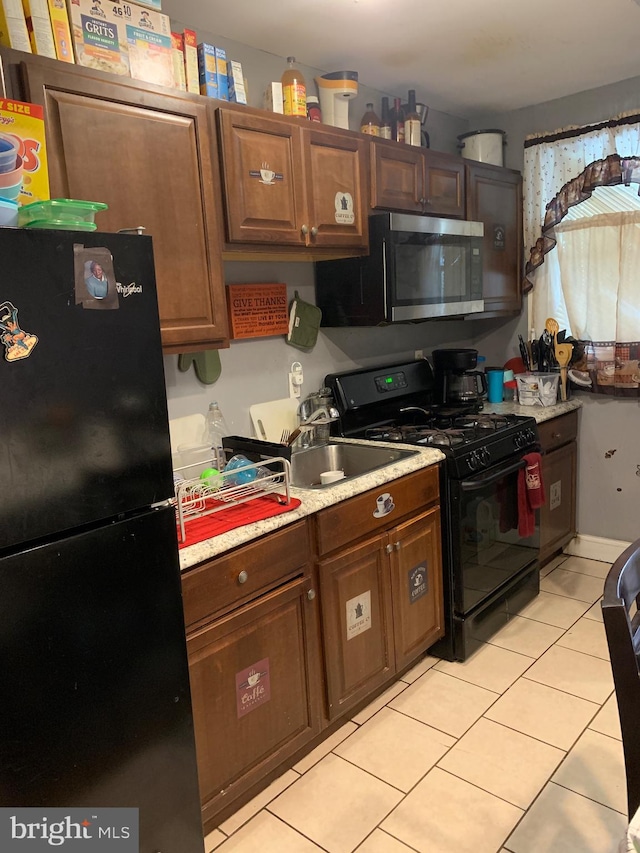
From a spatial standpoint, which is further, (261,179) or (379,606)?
(379,606)

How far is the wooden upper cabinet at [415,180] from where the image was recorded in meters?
2.50

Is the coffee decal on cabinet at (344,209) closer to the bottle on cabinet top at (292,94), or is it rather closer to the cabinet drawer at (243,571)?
the bottle on cabinet top at (292,94)

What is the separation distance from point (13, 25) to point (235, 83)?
27.7 inches

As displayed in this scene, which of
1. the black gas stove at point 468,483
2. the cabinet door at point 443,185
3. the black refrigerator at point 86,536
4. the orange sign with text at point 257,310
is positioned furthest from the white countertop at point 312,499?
the cabinet door at point 443,185

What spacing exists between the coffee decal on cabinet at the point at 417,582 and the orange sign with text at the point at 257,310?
1.11 m

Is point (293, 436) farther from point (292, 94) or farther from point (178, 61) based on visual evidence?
point (178, 61)

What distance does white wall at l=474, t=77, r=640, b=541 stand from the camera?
124 inches

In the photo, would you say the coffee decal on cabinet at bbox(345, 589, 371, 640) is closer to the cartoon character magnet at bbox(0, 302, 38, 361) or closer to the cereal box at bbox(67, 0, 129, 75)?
the cartoon character magnet at bbox(0, 302, 38, 361)

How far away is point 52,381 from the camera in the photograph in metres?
1.11

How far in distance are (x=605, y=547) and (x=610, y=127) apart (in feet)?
7.03

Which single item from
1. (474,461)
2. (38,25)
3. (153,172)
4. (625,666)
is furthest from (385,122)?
(625,666)

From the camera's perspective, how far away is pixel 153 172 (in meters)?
1.72

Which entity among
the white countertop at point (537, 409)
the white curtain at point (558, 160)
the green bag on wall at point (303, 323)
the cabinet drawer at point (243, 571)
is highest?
the white curtain at point (558, 160)

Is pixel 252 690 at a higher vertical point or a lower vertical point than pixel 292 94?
lower
